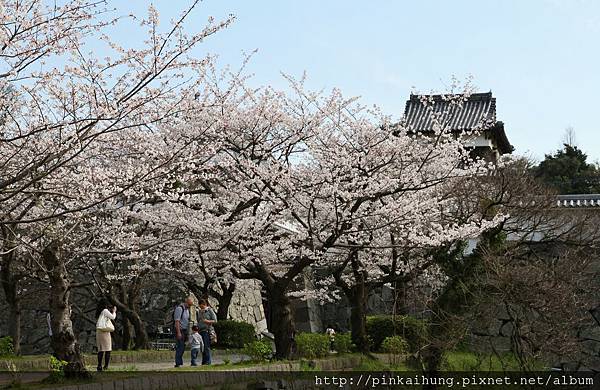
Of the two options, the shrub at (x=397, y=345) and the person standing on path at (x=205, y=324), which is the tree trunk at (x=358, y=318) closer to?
the shrub at (x=397, y=345)

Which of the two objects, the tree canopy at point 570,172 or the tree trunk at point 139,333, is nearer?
the tree trunk at point 139,333

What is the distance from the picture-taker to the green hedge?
1309cm

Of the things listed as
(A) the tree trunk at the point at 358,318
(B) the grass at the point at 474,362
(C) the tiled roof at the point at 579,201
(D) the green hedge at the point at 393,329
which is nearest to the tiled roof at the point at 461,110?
(C) the tiled roof at the point at 579,201

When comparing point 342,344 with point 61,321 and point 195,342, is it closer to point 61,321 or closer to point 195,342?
point 195,342

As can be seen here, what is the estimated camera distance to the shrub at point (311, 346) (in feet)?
40.5

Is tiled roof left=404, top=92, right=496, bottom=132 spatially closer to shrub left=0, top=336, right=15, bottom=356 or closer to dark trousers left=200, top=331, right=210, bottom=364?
dark trousers left=200, top=331, right=210, bottom=364

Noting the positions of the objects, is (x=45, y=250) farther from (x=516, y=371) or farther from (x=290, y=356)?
(x=516, y=371)

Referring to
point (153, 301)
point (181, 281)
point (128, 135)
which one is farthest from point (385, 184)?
point (153, 301)

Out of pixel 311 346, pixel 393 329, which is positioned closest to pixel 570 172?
pixel 393 329

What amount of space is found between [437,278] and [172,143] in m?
6.23

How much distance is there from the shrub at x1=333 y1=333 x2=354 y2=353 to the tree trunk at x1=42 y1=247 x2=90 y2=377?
20.5 ft

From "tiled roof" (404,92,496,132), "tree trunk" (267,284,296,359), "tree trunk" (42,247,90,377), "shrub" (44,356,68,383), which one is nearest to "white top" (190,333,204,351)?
"tree trunk" (267,284,296,359)

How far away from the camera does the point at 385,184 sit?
11.7 metres

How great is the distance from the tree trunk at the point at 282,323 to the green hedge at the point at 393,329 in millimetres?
1930
